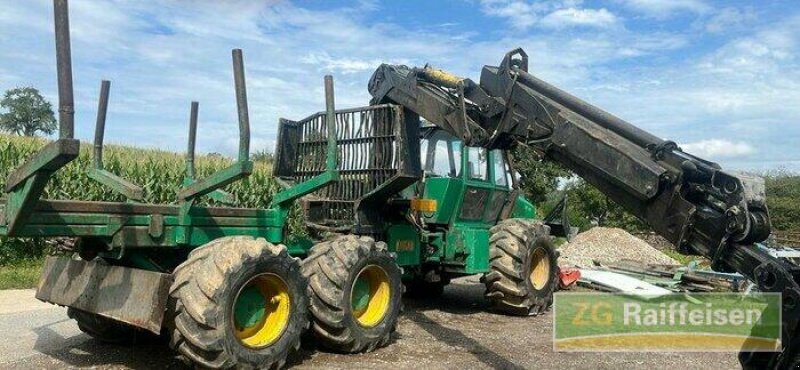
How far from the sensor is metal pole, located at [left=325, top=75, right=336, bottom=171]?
6371 millimetres

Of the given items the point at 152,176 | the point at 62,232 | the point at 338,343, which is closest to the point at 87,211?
the point at 62,232

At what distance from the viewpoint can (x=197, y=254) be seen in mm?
5332

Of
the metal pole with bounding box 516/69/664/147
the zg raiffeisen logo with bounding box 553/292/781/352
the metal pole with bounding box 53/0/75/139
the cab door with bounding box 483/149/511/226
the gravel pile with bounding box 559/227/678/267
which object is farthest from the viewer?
the gravel pile with bounding box 559/227/678/267

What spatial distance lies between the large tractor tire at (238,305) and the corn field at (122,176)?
5.19m

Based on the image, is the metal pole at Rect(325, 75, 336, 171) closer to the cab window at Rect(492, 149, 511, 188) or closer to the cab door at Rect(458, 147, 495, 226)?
the cab door at Rect(458, 147, 495, 226)

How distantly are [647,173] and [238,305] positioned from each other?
335cm

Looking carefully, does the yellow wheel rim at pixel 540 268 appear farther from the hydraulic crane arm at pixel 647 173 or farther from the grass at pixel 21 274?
the grass at pixel 21 274

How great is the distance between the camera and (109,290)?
5.43m

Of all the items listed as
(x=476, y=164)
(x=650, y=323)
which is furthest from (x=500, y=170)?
(x=650, y=323)

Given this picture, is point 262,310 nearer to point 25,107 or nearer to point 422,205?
point 422,205

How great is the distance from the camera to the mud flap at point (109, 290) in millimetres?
5078

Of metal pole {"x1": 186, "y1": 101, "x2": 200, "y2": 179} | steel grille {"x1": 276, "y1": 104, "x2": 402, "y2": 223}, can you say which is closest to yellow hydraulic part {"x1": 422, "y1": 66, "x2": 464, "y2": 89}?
steel grille {"x1": 276, "y1": 104, "x2": 402, "y2": 223}

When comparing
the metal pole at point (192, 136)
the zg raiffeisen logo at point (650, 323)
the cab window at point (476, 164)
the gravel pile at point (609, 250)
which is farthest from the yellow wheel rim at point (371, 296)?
the gravel pile at point (609, 250)

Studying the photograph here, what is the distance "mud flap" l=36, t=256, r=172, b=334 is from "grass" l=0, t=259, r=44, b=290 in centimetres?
501
